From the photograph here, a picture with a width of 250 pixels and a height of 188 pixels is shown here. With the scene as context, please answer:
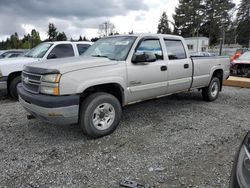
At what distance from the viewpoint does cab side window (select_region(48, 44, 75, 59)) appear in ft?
23.8

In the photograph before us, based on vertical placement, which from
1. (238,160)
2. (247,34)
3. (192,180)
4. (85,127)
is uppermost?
(247,34)

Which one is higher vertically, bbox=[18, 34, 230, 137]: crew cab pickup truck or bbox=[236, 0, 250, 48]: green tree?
bbox=[236, 0, 250, 48]: green tree

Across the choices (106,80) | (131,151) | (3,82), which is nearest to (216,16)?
(3,82)

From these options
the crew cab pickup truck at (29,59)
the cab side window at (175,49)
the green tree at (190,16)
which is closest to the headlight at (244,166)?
the cab side window at (175,49)

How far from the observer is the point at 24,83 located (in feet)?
13.4

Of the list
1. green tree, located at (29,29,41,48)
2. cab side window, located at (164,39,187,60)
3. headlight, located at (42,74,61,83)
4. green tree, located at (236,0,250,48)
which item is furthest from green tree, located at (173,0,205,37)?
headlight, located at (42,74,61,83)

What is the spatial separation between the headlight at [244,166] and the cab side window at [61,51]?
644cm

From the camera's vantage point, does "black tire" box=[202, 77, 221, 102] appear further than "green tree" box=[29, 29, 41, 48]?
No

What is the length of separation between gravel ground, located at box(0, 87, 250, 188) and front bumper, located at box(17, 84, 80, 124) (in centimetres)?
50

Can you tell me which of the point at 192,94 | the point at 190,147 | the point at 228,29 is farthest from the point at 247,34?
the point at 190,147

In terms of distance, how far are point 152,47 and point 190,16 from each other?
2350 inches

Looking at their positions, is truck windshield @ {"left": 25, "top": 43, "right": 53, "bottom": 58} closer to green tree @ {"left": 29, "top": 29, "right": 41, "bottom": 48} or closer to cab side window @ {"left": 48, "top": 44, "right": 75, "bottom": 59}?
cab side window @ {"left": 48, "top": 44, "right": 75, "bottom": 59}

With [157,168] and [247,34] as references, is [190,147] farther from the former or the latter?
[247,34]

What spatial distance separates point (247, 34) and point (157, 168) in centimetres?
6714
